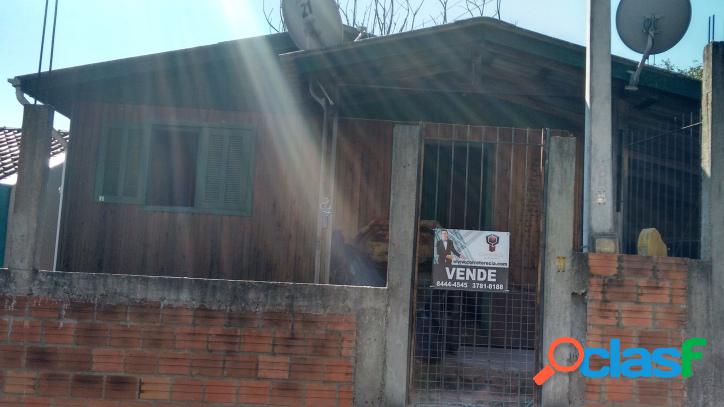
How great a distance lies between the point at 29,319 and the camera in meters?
5.34

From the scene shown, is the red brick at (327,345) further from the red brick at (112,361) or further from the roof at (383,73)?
the roof at (383,73)

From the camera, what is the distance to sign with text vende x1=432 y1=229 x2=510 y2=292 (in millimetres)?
5438

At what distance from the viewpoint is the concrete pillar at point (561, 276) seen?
5.28m

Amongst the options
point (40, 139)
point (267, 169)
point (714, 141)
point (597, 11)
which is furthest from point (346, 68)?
point (714, 141)

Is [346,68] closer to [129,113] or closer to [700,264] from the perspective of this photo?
[129,113]

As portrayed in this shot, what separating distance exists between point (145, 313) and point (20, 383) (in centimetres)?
117

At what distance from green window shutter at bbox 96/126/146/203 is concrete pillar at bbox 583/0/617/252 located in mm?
5377

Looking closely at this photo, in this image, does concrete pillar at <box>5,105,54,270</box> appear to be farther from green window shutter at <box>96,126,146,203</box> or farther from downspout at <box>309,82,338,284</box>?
downspout at <box>309,82,338,284</box>

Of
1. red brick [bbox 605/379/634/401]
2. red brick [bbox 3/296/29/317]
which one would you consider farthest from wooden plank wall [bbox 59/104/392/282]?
red brick [bbox 605/379/634/401]

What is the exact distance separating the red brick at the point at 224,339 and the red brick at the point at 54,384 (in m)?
1.22

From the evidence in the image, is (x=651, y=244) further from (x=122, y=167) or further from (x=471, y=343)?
(x=122, y=167)

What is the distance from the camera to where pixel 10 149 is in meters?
12.5

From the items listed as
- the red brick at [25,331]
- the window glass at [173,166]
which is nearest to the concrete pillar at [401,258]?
the red brick at [25,331]

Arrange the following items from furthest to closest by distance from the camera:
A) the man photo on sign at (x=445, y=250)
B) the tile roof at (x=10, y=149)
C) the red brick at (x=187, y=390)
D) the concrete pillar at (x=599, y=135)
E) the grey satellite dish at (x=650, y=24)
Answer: the tile roof at (x=10, y=149) → the grey satellite dish at (x=650, y=24) → the concrete pillar at (x=599, y=135) → the man photo on sign at (x=445, y=250) → the red brick at (x=187, y=390)
